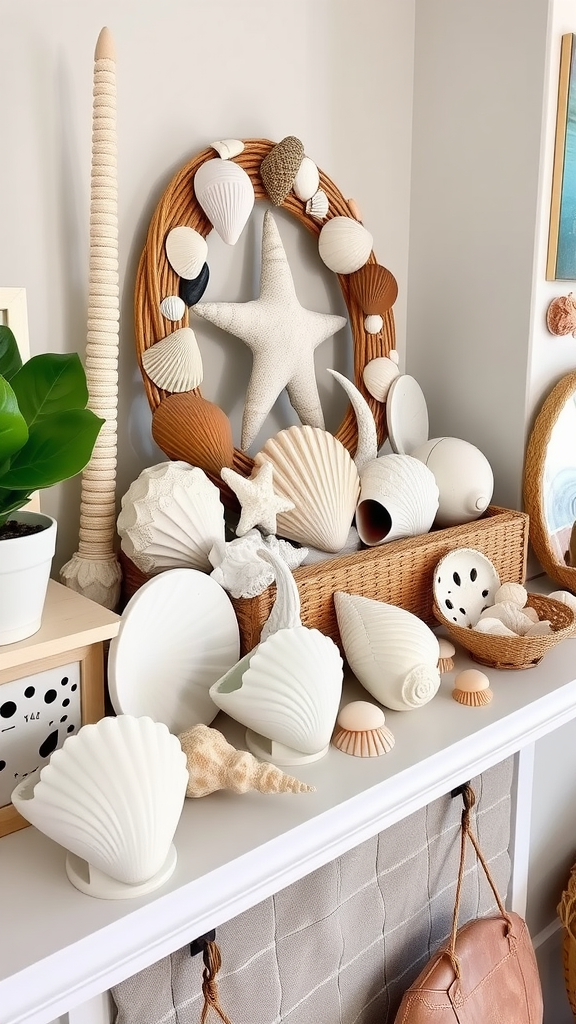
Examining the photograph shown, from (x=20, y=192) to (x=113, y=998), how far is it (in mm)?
654

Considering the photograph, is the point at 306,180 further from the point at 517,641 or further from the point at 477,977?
the point at 477,977

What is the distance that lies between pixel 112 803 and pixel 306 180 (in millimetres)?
619

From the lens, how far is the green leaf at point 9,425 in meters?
0.46


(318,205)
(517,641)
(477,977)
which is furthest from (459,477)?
(477,977)

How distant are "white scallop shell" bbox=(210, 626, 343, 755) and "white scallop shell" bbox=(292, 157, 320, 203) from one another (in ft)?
1.51

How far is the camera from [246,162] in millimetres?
792

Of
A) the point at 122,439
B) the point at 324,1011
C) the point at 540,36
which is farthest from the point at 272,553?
the point at 540,36

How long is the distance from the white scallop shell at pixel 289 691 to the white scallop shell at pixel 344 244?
0.44 m

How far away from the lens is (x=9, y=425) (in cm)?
47

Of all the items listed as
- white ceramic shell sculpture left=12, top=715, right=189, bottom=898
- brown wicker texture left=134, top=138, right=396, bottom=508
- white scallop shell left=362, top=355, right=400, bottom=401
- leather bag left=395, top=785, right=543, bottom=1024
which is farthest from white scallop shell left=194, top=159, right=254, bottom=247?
leather bag left=395, top=785, right=543, bottom=1024

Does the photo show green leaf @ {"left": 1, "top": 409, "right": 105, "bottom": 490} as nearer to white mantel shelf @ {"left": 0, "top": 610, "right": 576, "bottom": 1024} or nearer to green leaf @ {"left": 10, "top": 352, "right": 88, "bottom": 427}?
green leaf @ {"left": 10, "top": 352, "right": 88, "bottom": 427}

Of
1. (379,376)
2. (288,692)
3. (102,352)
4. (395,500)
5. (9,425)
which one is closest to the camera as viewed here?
(9,425)

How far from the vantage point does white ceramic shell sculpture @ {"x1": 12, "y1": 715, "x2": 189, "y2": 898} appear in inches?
18.6

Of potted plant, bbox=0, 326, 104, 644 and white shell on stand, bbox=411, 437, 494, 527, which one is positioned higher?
potted plant, bbox=0, 326, 104, 644
